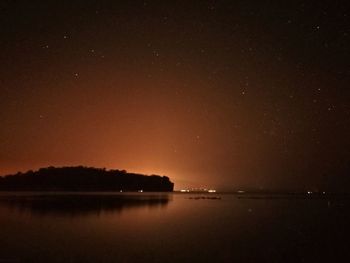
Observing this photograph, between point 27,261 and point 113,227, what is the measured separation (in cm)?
1523

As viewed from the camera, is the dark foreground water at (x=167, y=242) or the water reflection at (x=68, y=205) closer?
the dark foreground water at (x=167, y=242)

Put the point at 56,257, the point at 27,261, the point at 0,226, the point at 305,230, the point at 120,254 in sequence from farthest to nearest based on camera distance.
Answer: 1. the point at 305,230
2. the point at 0,226
3. the point at 120,254
4. the point at 56,257
5. the point at 27,261

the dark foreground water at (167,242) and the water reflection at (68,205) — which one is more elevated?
the water reflection at (68,205)

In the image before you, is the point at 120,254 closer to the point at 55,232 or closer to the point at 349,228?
the point at 55,232

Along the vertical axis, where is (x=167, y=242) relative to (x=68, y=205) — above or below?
below

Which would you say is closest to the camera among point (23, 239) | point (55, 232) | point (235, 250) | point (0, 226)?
point (235, 250)

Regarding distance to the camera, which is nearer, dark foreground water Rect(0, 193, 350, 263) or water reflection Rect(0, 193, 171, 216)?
dark foreground water Rect(0, 193, 350, 263)

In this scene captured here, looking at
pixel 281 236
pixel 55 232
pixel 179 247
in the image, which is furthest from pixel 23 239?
pixel 281 236

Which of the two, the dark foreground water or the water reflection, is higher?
the water reflection

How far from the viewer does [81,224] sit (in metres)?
34.1

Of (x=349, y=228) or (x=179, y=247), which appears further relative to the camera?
(x=349, y=228)

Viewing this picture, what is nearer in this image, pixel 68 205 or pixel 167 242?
pixel 167 242

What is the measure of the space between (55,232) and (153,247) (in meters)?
9.05

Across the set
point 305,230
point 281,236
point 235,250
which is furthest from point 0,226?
point 305,230
